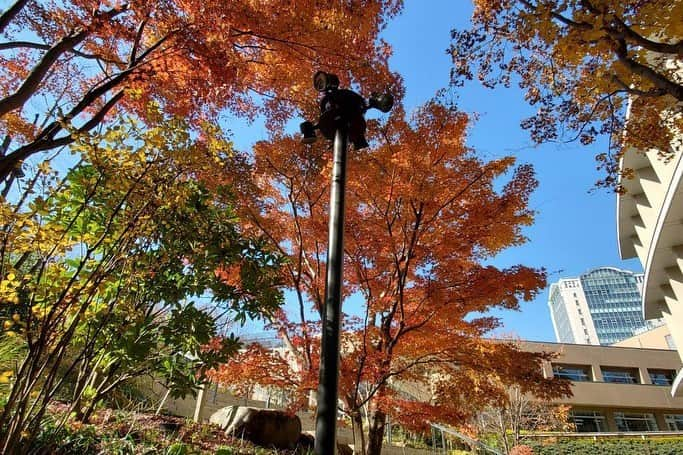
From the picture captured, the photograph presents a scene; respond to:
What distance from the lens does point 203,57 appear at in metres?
4.89

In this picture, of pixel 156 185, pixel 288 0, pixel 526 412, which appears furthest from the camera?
pixel 526 412

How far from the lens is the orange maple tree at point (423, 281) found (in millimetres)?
5852

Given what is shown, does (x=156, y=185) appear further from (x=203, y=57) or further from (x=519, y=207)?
(x=519, y=207)

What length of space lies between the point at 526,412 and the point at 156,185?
20.4 meters

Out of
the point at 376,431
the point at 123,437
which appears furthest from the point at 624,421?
the point at 123,437

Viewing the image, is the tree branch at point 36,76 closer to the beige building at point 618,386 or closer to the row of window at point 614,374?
the beige building at point 618,386

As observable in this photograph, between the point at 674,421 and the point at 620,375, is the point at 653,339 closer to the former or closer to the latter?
the point at 674,421

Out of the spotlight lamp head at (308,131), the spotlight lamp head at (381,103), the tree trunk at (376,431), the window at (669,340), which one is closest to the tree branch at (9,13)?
the spotlight lamp head at (308,131)

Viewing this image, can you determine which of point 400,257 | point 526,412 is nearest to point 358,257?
point 400,257

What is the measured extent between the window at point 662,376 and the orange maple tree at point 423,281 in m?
30.2

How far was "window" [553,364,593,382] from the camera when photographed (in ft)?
85.1

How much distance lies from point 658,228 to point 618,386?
19401 mm

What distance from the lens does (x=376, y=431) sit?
20.7 ft

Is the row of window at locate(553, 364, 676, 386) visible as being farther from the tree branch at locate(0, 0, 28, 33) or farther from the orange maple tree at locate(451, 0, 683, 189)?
the tree branch at locate(0, 0, 28, 33)
